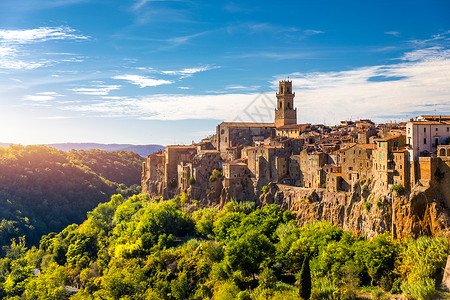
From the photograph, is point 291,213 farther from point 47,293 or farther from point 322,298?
point 47,293

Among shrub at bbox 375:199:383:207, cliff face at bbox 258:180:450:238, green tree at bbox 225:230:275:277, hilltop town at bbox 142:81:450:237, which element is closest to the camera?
cliff face at bbox 258:180:450:238

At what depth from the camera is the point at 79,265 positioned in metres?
73.1

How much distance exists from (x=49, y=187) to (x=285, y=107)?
76.7m

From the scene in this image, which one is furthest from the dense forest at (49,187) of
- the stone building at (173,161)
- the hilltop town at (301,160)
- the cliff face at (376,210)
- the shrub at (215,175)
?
the cliff face at (376,210)

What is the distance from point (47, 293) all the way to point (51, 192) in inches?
2664

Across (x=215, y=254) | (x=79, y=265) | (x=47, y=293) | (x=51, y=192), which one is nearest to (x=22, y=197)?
(x=51, y=192)

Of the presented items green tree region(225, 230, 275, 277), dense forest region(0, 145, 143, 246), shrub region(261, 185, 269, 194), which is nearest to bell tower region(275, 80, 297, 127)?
shrub region(261, 185, 269, 194)

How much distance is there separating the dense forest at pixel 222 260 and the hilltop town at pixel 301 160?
410 cm

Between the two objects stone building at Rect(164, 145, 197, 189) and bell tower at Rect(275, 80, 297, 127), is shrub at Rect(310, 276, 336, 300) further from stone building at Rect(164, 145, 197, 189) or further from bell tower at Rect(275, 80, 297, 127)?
bell tower at Rect(275, 80, 297, 127)

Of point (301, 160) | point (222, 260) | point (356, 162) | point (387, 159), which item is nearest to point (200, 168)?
point (301, 160)

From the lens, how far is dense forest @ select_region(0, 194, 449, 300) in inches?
1756

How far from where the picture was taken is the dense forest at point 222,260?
146 feet

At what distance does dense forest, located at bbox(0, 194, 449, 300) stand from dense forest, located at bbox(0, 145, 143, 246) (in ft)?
76.2

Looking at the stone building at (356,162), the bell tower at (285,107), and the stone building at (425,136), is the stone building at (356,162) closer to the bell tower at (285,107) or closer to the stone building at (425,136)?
the stone building at (425,136)
